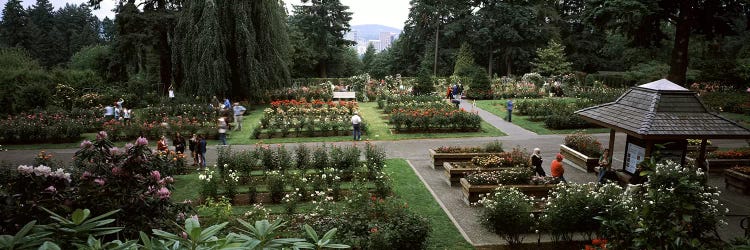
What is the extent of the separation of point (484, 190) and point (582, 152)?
587 centimetres

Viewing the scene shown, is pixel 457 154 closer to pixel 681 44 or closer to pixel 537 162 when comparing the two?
pixel 537 162

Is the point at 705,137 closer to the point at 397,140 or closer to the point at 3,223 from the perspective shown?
the point at 397,140

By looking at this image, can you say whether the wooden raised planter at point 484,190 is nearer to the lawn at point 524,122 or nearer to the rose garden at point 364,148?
the rose garden at point 364,148

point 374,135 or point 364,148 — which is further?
point 374,135

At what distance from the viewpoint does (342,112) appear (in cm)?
2283

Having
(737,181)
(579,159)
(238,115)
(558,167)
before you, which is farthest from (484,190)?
(238,115)

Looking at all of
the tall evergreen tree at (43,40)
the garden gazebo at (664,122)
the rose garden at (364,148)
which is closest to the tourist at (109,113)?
the rose garden at (364,148)

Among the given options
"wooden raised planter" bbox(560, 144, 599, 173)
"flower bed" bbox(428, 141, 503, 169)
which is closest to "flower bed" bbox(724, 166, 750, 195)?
"wooden raised planter" bbox(560, 144, 599, 173)

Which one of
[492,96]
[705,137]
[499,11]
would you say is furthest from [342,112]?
[499,11]

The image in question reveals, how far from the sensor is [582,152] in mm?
15094

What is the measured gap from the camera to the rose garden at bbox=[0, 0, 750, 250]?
12.5 feet

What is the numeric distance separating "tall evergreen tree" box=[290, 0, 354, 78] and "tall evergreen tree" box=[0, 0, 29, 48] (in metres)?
36.0

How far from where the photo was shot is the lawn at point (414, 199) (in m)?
9.06

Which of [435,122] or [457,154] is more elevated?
[435,122]
